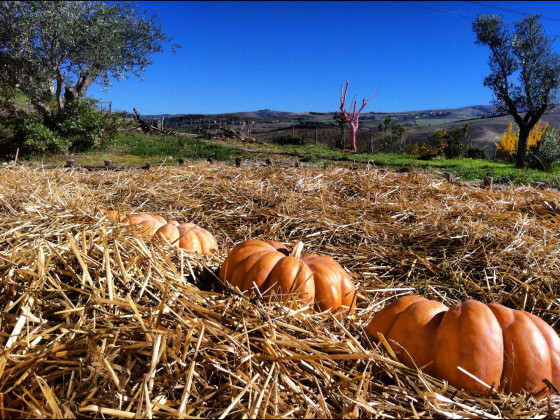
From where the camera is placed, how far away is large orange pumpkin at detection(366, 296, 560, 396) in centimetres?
156

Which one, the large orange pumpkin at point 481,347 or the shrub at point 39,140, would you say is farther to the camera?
the shrub at point 39,140

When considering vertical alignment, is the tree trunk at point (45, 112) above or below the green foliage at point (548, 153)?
above

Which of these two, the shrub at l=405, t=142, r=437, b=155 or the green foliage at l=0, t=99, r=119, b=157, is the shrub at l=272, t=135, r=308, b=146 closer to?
the shrub at l=405, t=142, r=437, b=155

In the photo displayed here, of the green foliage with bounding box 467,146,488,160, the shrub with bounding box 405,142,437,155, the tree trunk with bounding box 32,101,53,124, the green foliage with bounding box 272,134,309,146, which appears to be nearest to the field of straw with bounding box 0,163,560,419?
the tree trunk with bounding box 32,101,53,124

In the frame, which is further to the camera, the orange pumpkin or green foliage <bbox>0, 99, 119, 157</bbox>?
Answer: green foliage <bbox>0, 99, 119, 157</bbox>

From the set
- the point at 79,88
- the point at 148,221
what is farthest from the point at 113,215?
the point at 79,88

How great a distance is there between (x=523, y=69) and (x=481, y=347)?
21.0 meters

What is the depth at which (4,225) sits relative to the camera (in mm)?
2346

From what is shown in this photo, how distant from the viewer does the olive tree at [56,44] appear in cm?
1280

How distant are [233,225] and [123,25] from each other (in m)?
14.8

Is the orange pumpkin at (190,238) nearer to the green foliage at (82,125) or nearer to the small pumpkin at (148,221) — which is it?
the small pumpkin at (148,221)

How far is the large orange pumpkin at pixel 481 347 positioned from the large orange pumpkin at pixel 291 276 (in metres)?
0.49

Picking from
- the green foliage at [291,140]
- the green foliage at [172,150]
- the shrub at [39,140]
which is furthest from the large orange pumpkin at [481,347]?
the green foliage at [291,140]

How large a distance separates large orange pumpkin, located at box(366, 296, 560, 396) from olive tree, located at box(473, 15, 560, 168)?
17957mm
